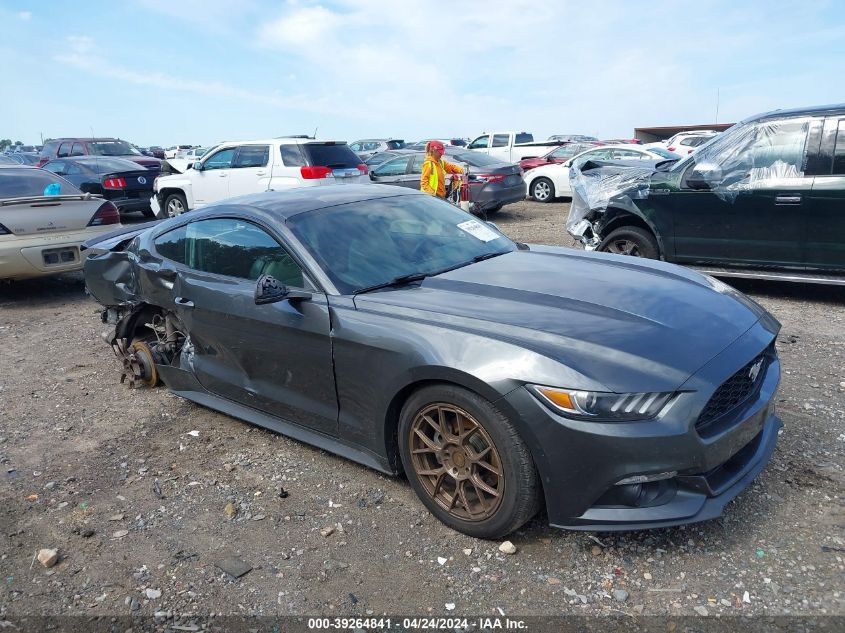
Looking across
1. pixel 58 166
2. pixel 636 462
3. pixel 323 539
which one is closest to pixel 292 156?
pixel 58 166

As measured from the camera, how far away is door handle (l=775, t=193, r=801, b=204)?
606cm

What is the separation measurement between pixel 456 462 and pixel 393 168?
39.2 feet

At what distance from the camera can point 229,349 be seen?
3.95 m

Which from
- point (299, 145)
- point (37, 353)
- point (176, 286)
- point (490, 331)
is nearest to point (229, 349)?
point (176, 286)

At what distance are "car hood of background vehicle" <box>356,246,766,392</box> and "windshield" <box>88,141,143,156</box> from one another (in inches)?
637

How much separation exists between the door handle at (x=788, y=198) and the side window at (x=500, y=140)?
15.4 m

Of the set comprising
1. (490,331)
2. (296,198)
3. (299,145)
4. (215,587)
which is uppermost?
(299,145)

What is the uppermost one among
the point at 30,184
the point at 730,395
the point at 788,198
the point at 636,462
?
the point at 30,184

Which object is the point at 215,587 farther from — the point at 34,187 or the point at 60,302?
the point at 34,187

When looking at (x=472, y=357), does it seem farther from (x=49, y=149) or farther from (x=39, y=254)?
(x=49, y=149)

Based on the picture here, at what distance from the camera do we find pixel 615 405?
2.55 metres

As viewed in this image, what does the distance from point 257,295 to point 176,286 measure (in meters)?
1.27

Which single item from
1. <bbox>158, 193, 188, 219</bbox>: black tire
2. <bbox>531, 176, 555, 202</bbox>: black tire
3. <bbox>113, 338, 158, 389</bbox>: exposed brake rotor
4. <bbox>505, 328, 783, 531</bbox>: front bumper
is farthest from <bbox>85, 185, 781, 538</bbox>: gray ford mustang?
<bbox>531, 176, 555, 202</bbox>: black tire

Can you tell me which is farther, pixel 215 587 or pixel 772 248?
pixel 772 248
